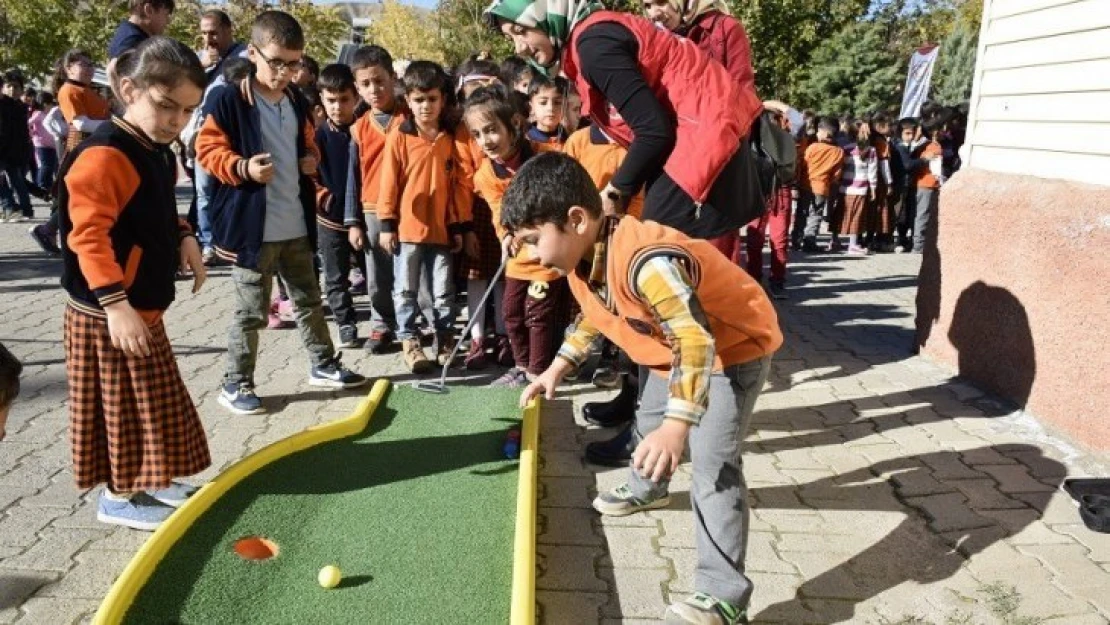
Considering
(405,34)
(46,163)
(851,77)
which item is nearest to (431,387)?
(46,163)

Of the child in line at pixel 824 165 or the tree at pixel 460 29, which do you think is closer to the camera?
the child in line at pixel 824 165

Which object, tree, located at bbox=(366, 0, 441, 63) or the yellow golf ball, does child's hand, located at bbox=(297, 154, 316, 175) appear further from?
tree, located at bbox=(366, 0, 441, 63)

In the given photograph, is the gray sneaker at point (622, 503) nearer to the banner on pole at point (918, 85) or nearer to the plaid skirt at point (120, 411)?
the plaid skirt at point (120, 411)

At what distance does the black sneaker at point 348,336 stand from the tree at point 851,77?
30.6m

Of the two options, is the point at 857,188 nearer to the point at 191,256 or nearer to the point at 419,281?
the point at 419,281

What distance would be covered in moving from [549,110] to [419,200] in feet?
3.25

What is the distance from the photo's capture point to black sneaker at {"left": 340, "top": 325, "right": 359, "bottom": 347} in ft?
19.9

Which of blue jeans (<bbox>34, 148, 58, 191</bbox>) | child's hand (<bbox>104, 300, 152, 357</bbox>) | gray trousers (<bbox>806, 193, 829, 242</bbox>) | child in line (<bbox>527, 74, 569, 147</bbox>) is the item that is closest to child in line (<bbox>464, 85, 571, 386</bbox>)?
child in line (<bbox>527, 74, 569, 147</bbox>)

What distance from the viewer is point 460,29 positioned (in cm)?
3738

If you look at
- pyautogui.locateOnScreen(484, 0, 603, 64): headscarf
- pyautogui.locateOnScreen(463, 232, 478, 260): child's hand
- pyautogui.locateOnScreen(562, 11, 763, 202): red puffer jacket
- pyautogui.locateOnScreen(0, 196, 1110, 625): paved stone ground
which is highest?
pyautogui.locateOnScreen(484, 0, 603, 64): headscarf

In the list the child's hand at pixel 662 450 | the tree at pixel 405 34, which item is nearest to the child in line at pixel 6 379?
the child's hand at pixel 662 450

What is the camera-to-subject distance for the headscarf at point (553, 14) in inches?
141

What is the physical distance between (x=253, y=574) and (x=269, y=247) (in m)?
2.20

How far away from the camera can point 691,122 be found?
3262 mm
